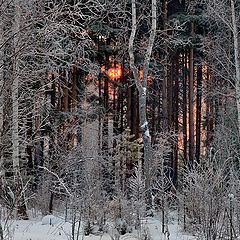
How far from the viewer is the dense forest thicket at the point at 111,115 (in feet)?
21.9

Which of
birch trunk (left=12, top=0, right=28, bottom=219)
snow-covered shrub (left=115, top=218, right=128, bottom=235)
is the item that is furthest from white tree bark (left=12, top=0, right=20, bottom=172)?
snow-covered shrub (left=115, top=218, right=128, bottom=235)

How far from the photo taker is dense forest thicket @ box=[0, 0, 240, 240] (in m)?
6.66

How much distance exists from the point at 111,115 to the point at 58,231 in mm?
11501

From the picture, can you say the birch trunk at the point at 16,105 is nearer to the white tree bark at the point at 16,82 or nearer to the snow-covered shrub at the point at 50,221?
the white tree bark at the point at 16,82

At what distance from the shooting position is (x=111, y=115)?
21.0 metres

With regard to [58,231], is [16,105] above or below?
above

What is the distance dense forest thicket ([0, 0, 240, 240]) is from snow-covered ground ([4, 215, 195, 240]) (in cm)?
31

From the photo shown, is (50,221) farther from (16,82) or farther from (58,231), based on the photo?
(16,82)

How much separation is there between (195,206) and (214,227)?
0.70 meters

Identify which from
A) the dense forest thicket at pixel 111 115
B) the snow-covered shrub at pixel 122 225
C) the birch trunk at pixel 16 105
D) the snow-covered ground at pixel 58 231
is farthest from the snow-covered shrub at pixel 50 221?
the snow-covered shrub at pixel 122 225

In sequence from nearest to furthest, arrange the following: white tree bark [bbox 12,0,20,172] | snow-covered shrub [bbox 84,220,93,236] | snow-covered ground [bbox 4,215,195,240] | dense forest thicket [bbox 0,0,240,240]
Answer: white tree bark [bbox 12,0,20,172] < dense forest thicket [bbox 0,0,240,240] < snow-covered ground [bbox 4,215,195,240] < snow-covered shrub [bbox 84,220,93,236]

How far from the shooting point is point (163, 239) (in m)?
9.09

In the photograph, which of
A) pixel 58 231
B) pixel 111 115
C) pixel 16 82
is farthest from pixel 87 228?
pixel 111 115

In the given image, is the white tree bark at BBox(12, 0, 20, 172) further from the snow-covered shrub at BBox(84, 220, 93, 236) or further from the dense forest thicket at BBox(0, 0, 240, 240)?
the snow-covered shrub at BBox(84, 220, 93, 236)
